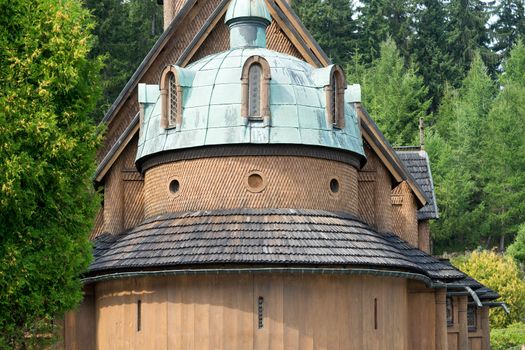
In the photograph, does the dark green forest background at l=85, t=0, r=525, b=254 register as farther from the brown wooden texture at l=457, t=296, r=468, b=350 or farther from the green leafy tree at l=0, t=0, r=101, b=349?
the green leafy tree at l=0, t=0, r=101, b=349

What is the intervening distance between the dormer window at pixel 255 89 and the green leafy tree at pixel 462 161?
42.1 metres

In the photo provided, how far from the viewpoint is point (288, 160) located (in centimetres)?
2995

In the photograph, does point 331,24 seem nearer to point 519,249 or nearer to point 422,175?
point 519,249

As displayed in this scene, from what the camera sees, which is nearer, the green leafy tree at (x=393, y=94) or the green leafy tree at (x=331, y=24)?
the green leafy tree at (x=393, y=94)

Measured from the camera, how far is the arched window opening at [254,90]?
98.6ft

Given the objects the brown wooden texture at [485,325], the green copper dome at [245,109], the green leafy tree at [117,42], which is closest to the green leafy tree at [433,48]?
the green leafy tree at [117,42]

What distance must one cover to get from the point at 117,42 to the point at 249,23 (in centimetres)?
4215

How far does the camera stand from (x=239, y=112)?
29.9 meters

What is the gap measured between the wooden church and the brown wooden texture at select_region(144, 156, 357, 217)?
0.03 m

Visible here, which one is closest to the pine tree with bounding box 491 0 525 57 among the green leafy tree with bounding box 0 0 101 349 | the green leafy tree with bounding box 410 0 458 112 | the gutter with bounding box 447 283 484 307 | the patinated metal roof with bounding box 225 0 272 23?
the green leafy tree with bounding box 410 0 458 112

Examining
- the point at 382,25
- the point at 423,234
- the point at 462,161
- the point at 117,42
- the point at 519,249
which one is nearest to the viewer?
the point at 423,234

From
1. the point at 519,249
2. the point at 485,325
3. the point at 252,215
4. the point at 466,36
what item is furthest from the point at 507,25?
the point at 252,215

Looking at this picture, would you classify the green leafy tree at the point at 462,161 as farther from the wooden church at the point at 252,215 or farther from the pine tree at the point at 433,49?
the wooden church at the point at 252,215

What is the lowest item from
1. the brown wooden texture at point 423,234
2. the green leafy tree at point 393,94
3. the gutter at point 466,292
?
the gutter at point 466,292
